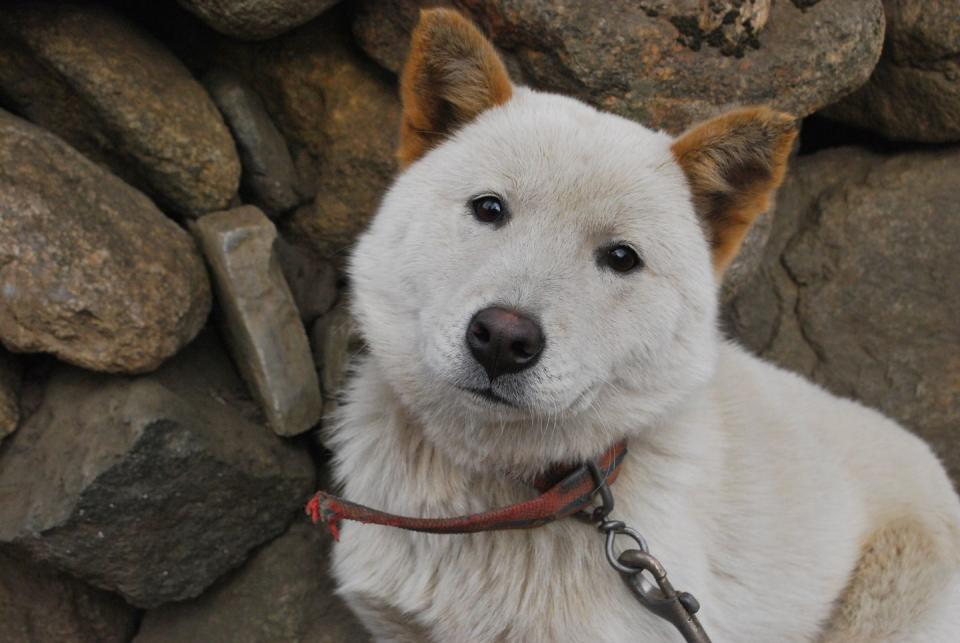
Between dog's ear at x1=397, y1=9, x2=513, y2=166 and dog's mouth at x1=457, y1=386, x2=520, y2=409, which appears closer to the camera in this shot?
dog's mouth at x1=457, y1=386, x2=520, y2=409

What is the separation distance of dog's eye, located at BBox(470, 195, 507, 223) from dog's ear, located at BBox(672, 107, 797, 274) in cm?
63

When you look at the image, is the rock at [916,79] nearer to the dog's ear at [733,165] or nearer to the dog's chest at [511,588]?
the dog's ear at [733,165]

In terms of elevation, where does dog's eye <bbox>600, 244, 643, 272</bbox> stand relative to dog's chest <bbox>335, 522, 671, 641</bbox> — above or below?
above

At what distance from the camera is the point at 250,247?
3707 mm

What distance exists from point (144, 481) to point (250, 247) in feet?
3.65

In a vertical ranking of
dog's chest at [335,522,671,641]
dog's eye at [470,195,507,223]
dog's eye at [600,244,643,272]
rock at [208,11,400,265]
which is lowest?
dog's chest at [335,522,671,641]

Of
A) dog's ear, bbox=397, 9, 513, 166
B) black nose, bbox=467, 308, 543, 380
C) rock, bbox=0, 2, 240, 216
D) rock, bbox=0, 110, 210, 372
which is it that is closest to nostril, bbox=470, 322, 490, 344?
black nose, bbox=467, 308, 543, 380

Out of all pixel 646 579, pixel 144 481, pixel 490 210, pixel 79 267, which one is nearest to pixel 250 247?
pixel 79 267

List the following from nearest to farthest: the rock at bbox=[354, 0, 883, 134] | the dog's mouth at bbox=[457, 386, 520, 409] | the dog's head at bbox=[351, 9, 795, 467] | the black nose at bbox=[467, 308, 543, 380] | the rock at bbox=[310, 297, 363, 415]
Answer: the black nose at bbox=[467, 308, 543, 380] < the dog's mouth at bbox=[457, 386, 520, 409] < the dog's head at bbox=[351, 9, 795, 467] < the rock at bbox=[354, 0, 883, 134] < the rock at bbox=[310, 297, 363, 415]

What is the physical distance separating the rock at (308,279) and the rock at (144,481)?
61 cm

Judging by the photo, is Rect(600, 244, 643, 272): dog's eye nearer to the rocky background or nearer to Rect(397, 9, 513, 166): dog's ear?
Rect(397, 9, 513, 166): dog's ear

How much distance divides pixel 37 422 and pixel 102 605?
0.99 meters

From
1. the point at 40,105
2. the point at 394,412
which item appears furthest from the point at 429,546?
the point at 40,105

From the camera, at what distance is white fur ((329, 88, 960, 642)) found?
2430 millimetres
